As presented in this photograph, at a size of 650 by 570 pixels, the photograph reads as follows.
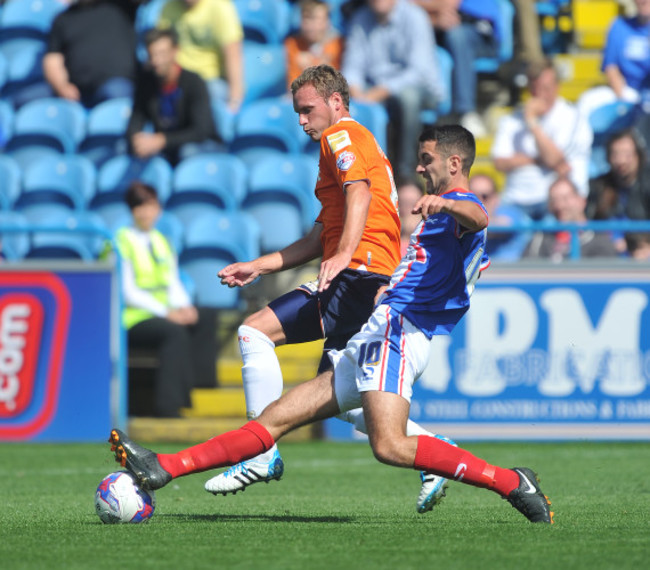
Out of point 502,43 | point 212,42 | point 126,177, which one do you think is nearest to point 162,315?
point 126,177

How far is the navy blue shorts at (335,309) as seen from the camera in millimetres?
6039

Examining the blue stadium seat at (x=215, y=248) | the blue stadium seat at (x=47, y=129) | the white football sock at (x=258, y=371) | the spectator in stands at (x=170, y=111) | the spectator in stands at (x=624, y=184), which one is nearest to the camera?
the white football sock at (x=258, y=371)

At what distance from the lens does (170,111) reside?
12.3 m

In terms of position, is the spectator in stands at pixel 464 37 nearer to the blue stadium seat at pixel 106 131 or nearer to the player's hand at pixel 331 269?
the blue stadium seat at pixel 106 131

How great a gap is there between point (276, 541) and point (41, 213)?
27.0ft

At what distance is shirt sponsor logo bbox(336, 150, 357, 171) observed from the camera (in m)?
5.75

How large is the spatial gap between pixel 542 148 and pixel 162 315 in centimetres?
404

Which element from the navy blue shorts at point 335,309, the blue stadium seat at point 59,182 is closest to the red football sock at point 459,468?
the navy blue shorts at point 335,309

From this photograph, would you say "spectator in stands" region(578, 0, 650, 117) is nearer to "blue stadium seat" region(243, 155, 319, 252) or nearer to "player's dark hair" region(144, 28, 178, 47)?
"blue stadium seat" region(243, 155, 319, 252)

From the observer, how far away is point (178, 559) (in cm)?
441

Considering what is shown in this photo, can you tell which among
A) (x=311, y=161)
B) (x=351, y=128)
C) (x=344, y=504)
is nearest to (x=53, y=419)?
(x=311, y=161)

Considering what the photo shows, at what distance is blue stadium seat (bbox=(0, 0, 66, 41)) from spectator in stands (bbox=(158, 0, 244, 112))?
1639 mm

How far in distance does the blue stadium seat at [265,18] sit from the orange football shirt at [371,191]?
25.6 ft

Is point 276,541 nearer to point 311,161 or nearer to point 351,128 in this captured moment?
point 351,128
